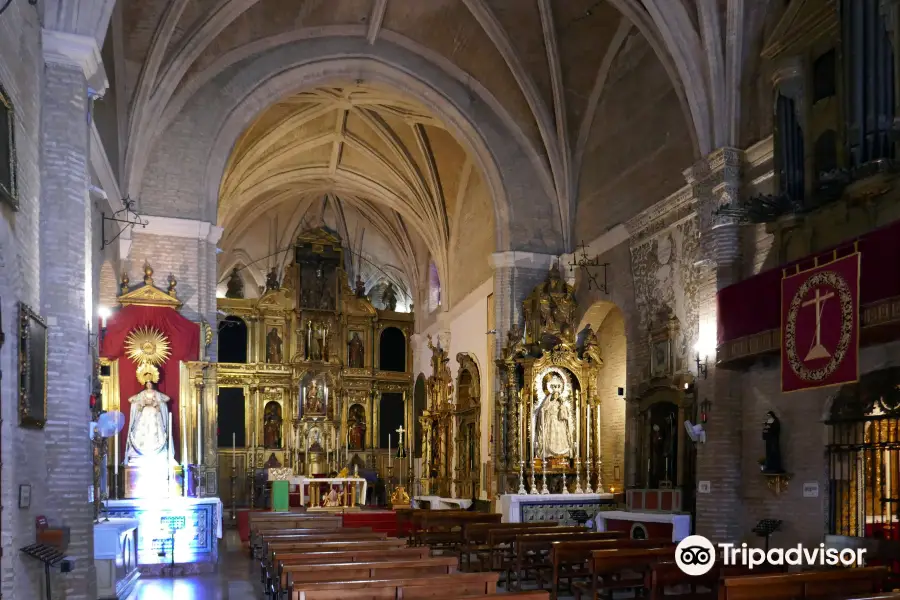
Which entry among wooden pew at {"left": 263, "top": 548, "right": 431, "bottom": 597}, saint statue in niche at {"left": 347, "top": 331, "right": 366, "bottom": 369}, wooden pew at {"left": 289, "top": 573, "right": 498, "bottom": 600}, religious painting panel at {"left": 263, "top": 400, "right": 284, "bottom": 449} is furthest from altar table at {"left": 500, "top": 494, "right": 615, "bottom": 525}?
saint statue in niche at {"left": 347, "top": 331, "right": 366, "bottom": 369}

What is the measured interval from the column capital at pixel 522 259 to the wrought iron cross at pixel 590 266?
608mm

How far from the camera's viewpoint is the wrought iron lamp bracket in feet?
45.8

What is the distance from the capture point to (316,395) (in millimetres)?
29156

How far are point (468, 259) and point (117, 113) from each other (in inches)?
423

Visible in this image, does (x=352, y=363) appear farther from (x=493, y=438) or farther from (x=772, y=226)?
(x=772, y=226)

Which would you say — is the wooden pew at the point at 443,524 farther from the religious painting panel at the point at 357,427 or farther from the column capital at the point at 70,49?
the religious painting panel at the point at 357,427

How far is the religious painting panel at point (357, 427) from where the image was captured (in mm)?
29719

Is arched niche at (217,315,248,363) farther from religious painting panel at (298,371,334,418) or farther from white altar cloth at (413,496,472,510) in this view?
white altar cloth at (413,496,472,510)

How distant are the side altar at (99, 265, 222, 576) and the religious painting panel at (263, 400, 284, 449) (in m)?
12.6

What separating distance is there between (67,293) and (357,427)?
21.4 meters

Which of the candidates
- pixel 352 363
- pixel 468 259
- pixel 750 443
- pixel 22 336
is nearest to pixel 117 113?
pixel 22 336

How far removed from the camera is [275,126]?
898 inches

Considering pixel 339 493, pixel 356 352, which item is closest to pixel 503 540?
pixel 339 493

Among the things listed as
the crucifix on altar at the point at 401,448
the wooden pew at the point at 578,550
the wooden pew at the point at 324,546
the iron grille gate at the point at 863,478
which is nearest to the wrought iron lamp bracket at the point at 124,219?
the wooden pew at the point at 324,546
